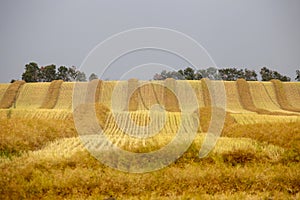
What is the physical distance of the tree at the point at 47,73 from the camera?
69.5 metres

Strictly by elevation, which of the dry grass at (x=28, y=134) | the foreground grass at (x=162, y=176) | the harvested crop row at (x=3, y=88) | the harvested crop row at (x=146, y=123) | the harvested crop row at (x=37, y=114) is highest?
the harvested crop row at (x=3, y=88)

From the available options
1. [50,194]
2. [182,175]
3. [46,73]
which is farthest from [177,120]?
[46,73]

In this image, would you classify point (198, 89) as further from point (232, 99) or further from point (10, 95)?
point (10, 95)

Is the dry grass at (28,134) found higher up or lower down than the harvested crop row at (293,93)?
lower down

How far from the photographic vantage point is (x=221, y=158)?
465 inches

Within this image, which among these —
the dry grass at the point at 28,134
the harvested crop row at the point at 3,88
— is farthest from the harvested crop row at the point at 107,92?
the dry grass at the point at 28,134

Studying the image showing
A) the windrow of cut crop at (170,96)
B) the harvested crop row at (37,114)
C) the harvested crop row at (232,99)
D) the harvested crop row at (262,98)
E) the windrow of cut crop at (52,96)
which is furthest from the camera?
the harvested crop row at (262,98)

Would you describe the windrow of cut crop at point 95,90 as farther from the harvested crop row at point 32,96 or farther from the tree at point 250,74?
the tree at point 250,74

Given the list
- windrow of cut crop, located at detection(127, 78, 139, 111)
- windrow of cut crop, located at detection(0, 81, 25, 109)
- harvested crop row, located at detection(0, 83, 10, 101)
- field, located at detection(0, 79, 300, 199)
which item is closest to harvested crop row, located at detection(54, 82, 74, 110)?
windrow of cut crop, located at detection(0, 81, 25, 109)

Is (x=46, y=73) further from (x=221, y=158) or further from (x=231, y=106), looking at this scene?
(x=221, y=158)

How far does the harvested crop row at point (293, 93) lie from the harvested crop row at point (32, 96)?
96.1 feet

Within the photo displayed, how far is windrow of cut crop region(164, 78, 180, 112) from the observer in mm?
37994

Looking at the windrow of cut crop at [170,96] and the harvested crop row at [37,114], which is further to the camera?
the windrow of cut crop at [170,96]

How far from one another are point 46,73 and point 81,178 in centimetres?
6340
